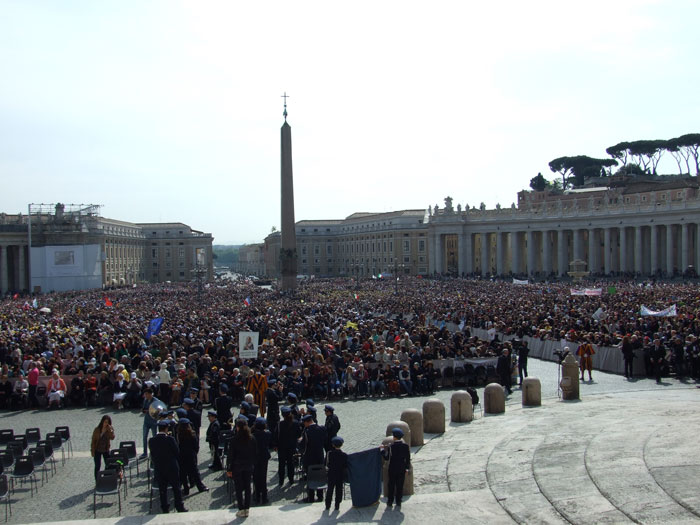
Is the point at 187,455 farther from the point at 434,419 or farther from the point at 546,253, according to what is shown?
the point at 546,253

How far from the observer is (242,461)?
29.7 feet

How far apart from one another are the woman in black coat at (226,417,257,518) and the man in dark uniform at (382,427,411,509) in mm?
1749

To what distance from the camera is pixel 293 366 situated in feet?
58.8

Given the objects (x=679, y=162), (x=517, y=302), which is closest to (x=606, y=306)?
(x=517, y=302)

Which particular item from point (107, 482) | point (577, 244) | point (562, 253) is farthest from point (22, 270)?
point (107, 482)

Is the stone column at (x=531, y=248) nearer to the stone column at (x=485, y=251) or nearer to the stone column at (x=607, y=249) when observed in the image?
the stone column at (x=485, y=251)

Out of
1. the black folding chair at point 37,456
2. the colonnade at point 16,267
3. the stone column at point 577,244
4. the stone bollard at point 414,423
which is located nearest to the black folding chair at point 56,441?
the black folding chair at point 37,456

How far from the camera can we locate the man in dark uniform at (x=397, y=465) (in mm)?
8992

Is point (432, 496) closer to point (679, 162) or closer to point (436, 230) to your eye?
point (436, 230)

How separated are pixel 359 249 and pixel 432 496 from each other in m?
113

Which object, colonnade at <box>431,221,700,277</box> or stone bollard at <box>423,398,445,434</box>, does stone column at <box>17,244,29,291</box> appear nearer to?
colonnade at <box>431,221,700,277</box>

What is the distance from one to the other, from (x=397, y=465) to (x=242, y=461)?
1.95m

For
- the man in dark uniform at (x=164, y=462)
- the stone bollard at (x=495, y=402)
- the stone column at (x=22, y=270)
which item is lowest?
the stone bollard at (x=495, y=402)

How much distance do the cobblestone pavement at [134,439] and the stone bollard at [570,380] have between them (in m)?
0.82
